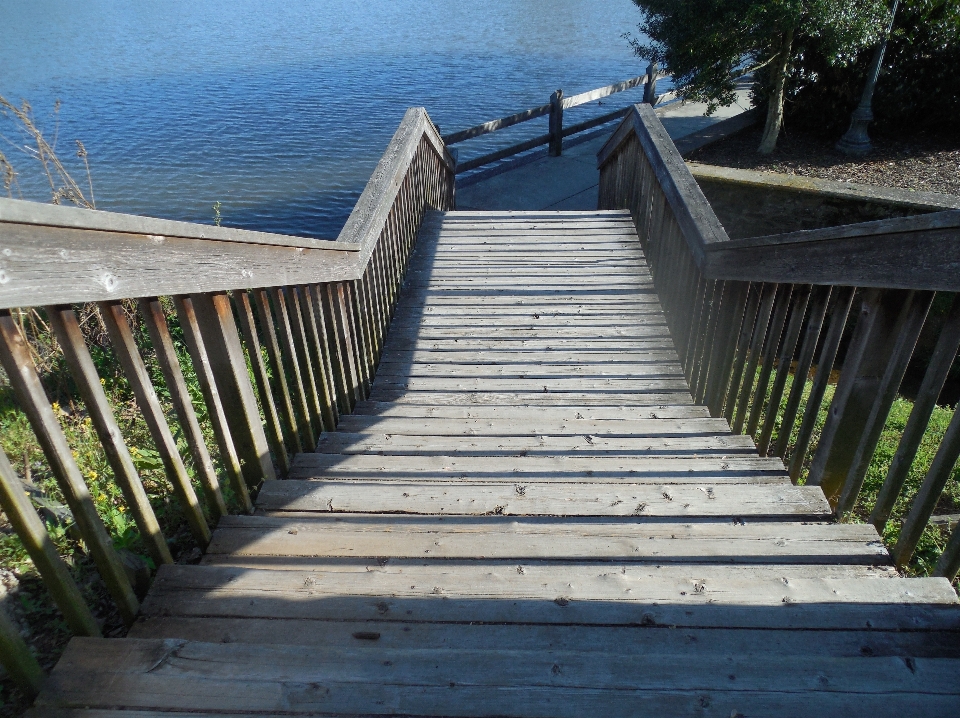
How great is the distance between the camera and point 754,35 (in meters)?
8.24

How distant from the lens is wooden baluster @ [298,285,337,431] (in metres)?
2.78

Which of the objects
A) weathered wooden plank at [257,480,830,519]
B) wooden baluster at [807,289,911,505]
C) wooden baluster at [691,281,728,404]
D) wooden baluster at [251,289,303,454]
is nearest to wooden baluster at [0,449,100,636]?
weathered wooden plank at [257,480,830,519]

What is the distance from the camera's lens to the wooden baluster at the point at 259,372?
2.21m

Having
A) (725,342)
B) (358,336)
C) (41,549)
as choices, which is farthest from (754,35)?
(41,549)

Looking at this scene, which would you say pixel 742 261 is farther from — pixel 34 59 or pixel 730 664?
pixel 34 59

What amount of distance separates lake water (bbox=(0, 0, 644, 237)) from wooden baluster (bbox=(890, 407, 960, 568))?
9.86 metres

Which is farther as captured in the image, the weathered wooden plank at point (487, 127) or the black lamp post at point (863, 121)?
the weathered wooden plank at point (487, 127)

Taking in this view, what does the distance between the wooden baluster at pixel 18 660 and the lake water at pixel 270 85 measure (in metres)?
9.82

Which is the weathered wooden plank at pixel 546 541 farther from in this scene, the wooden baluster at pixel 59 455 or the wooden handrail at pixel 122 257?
the wooden handrail at pixel 122 257

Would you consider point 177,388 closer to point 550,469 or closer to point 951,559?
point 550,469

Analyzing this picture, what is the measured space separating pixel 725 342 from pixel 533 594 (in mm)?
1739

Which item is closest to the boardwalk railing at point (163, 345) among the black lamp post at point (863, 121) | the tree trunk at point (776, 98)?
the tree trunk at point (776, 98)

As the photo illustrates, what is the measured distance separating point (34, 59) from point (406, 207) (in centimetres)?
1799

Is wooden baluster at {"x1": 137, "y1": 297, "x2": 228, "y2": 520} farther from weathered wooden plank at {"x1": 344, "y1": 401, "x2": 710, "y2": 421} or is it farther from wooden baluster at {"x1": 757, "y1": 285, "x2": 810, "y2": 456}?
wooden baluster at {"x1": 757, "y1": 285, "x2": 810, "y2": 456}
